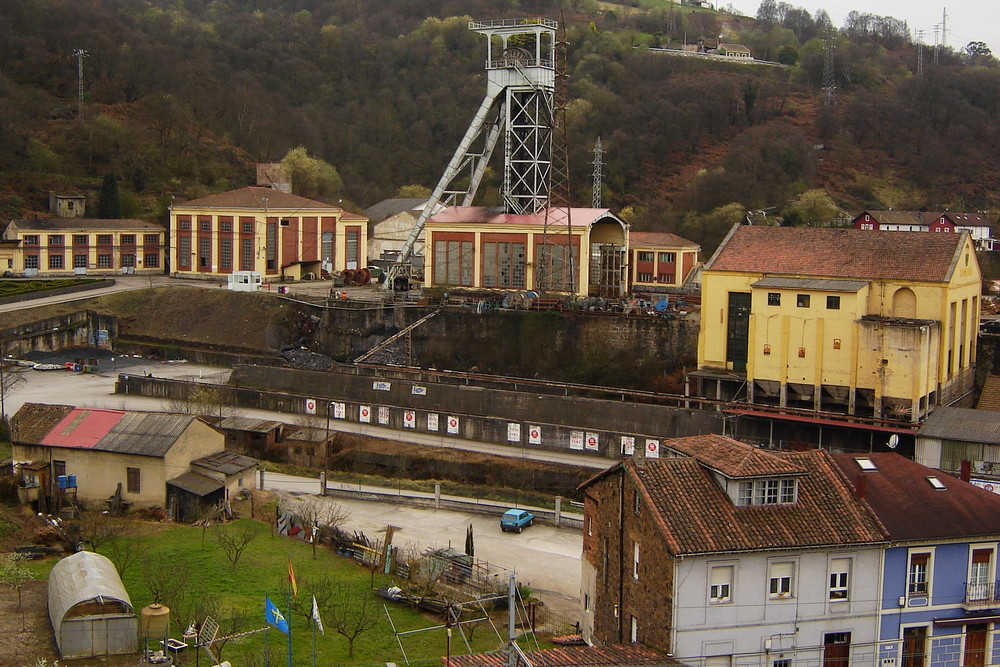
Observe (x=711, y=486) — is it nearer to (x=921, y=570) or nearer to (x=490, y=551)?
(x=921, y=570)

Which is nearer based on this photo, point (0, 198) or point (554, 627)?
point (554, 627)

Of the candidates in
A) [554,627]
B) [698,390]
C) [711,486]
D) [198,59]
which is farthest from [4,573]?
[198,59]

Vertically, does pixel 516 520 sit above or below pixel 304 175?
below

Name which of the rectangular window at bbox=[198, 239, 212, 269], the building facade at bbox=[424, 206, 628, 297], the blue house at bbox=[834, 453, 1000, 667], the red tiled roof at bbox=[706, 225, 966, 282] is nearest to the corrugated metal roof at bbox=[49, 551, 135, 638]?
the blue house at bbox=[834, 453, 1000, 667]

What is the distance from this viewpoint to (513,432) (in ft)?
138

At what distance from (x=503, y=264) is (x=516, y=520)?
25.6 meters

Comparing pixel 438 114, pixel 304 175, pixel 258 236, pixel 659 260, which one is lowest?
pixel 659 260

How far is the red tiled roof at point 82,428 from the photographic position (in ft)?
109

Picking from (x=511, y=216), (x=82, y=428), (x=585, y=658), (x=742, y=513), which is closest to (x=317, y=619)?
(x=585, y=658)

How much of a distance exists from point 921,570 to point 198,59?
98.9 meters

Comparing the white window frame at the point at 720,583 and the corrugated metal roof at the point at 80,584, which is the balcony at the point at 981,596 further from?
the corrugated metal roof at the point at 80,584

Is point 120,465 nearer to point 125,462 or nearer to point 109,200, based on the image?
point 125,462

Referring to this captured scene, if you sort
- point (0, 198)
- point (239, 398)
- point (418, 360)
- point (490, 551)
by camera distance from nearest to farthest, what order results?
1. point (490, 551)
2. point (239, 398)
3. point (418, 360)
4. point (0, 198)

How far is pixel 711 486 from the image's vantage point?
21.0 m
